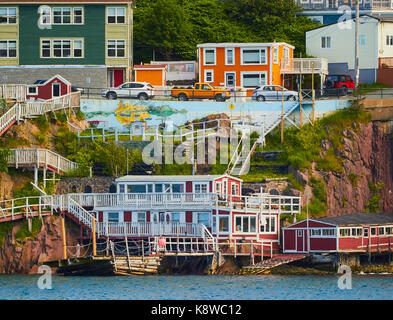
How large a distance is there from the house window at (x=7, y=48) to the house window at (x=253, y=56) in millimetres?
17625

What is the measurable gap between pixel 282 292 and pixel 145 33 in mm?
46001

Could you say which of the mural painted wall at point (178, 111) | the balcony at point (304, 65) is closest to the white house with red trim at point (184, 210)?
the mural painted wall at point (178, 111)

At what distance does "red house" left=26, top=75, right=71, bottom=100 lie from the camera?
338 ft

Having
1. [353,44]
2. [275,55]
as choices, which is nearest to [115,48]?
[275,55]

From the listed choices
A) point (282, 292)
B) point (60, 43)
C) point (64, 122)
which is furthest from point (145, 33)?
point (282, 292)

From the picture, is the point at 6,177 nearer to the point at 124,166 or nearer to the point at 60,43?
the point at 124,166

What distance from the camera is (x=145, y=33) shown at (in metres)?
118

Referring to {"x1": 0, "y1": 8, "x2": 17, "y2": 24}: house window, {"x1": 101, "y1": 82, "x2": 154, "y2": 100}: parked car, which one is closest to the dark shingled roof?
{"x1": 101, "y1": 82, "x2": 154, "y2": 100}: parked car

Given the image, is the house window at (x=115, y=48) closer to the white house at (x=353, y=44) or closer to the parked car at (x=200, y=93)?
the parked car at (x=200, y=93)

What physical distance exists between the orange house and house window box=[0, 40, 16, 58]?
14.3 m

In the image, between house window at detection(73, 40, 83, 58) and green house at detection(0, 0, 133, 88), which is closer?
green house at detection(0, 0, 133, 88)

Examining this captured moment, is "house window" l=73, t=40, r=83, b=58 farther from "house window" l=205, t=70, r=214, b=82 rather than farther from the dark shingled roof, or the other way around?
the dark shingled roof

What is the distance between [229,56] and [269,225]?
87.3 ft

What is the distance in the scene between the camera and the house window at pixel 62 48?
357 ft
